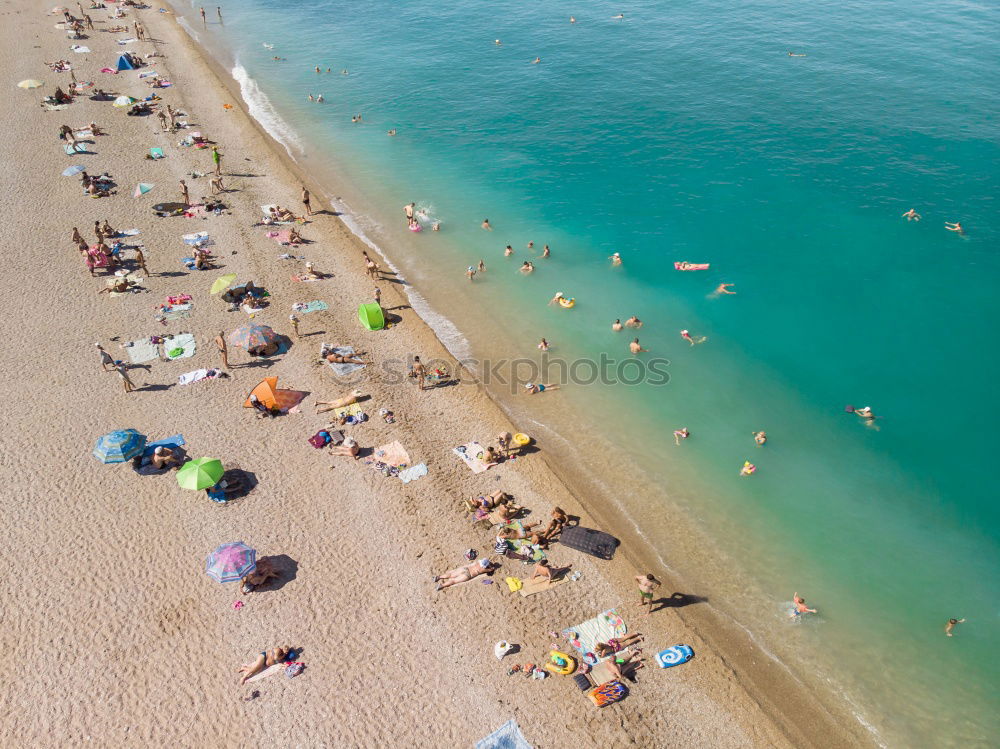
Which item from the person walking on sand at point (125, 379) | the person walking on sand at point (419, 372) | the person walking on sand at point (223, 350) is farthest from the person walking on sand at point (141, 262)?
the person walking on sand at point (419, 372)

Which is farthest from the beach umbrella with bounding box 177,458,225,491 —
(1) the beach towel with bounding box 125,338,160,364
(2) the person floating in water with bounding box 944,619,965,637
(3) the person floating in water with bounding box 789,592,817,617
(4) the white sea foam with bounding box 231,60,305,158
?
(4) the white sea foam with bounding box 231,60,305,158

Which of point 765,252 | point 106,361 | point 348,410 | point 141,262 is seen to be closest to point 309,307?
point 348,410

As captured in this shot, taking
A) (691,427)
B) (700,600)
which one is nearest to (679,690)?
(700,600)

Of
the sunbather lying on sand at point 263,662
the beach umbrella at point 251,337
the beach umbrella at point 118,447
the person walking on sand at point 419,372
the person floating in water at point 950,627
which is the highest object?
the beach umbrella at point 251,337

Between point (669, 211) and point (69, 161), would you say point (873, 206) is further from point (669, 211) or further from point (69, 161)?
point (69, 161)

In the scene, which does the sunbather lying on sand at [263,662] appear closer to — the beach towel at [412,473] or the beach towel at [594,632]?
the beach towel at [412,473]

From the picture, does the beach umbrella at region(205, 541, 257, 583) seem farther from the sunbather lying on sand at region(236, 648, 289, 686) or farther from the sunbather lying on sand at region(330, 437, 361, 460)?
the sunbather lying on sand at region(330, 437, 361, 460)
